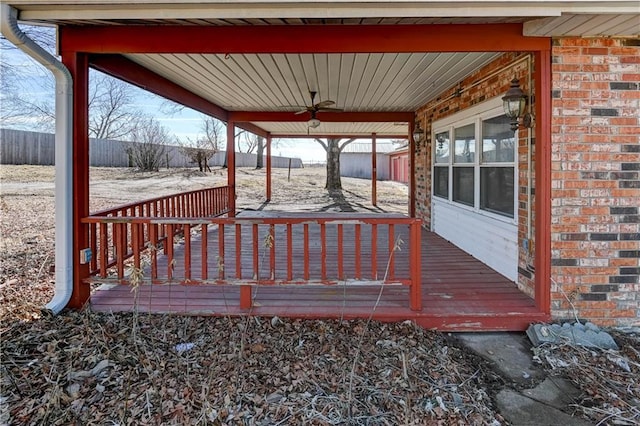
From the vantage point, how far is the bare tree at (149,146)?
1744cm

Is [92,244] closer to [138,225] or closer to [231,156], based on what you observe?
[138,225]

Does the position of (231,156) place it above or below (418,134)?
below

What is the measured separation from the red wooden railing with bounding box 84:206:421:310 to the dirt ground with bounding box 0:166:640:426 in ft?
1.29

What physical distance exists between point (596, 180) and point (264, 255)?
3.34 m

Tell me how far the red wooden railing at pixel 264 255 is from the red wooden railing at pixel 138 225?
0.01m

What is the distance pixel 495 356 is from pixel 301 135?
10991 mm

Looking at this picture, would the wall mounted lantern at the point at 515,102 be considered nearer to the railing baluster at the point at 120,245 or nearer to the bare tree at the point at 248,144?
the railing baluster at the point at 120,245

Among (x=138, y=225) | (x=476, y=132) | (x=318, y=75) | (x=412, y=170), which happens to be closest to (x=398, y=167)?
(x=412, y=170)

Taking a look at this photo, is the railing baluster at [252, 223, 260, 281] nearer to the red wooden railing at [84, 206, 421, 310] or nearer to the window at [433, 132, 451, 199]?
the red wooden railing at [84, 206, 421, 310]

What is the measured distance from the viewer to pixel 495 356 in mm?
3150

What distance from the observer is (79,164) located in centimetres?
369

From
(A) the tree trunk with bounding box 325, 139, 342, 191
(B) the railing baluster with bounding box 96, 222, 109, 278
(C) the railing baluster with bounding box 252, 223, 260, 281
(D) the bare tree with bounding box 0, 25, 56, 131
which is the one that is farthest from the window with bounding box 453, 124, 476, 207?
(A) the tree trunk with bounding box 325, 139, 342, 191

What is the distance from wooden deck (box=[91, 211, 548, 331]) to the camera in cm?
351

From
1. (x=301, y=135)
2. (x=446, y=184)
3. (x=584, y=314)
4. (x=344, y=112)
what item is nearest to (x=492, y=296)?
(x=584, y=314)
